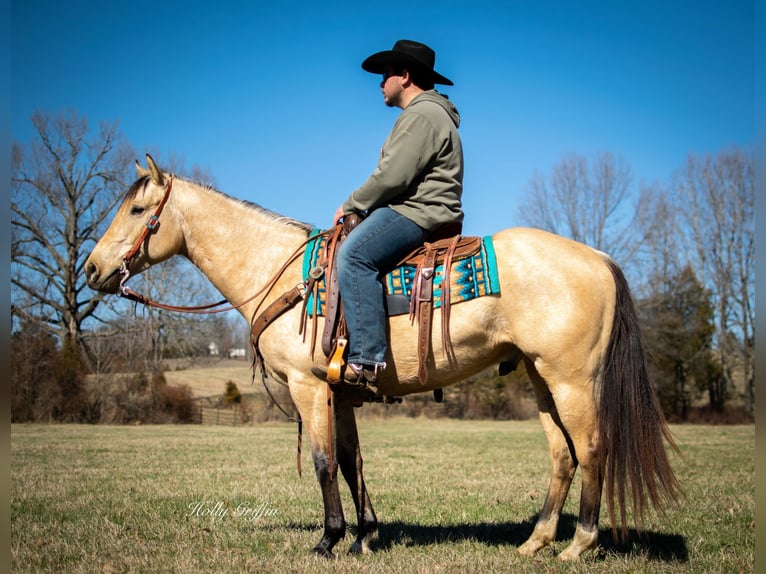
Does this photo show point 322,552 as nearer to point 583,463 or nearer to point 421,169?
point 583,463

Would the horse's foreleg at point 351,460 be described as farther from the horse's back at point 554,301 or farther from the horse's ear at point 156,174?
the horse's ear at point 156,174

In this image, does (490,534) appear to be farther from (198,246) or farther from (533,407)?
(533,407)

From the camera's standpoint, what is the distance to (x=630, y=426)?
478cm

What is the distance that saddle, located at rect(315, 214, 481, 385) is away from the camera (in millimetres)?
4758

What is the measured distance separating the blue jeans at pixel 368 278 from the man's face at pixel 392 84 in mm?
1130

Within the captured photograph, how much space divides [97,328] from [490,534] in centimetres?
3304

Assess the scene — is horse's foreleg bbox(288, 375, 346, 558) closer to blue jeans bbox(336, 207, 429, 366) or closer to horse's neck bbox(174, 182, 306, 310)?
blue jeans bbox(336, 207, 429, 366)

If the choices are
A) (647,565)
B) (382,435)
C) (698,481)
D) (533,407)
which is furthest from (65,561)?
(533,407)

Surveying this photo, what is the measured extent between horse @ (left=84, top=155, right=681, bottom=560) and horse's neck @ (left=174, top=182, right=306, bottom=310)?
0.03 meters

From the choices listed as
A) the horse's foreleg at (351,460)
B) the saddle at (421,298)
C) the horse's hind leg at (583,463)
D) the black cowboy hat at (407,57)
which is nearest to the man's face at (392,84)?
the black cowboy hat at (407,57)

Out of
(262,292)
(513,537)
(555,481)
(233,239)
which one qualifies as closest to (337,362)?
(262,292)

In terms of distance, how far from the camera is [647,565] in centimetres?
467

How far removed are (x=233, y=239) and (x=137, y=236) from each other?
89 cm

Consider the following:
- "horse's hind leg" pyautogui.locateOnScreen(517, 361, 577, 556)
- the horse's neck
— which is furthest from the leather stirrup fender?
"horse's hind leg" pyautogui.locateOnScreen(517, 361, 577, 556)
